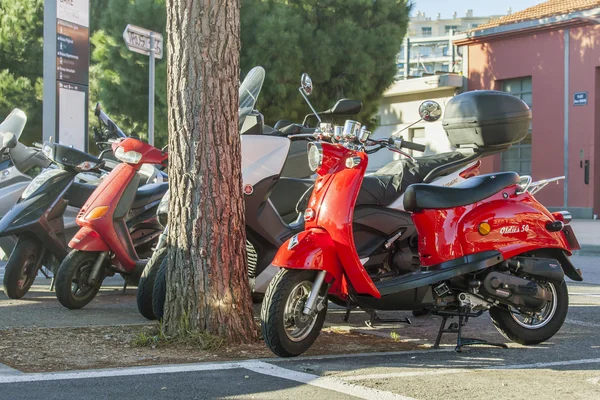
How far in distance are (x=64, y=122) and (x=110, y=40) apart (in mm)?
12973

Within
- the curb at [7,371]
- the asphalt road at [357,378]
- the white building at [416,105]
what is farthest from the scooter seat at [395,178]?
the white building at [416,105]

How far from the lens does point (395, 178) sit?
6.48m

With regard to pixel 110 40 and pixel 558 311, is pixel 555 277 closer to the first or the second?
pixel 558 311

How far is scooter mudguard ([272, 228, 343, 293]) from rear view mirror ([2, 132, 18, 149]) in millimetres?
4201

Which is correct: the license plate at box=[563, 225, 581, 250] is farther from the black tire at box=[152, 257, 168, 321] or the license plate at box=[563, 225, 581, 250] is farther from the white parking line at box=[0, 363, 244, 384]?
the black tire at box=[152, 257, 168, 321]

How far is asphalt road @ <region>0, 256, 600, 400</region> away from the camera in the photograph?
4191mm

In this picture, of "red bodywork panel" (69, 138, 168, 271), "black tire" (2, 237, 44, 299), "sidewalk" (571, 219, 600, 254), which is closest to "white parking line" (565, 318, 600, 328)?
"red bodywork panel" (69, 138, 168, 271)

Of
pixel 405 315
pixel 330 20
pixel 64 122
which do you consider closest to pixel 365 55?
pixel 330 20

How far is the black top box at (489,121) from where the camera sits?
645cm

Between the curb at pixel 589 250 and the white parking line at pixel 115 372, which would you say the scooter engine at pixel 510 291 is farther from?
the curb at pixel 589 250

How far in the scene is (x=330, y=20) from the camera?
24.1 metres

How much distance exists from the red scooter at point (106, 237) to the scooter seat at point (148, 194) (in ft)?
1.88

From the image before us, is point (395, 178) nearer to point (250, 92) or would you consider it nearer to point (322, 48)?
point (250, 92)

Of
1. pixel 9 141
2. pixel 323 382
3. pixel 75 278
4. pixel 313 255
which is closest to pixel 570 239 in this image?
pixel 313 255
